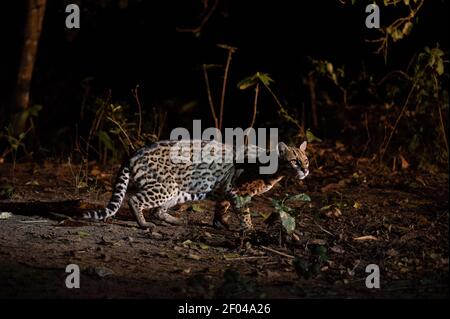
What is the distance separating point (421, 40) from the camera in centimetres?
1459

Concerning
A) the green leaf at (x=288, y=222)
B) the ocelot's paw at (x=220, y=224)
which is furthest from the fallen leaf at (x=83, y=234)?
the green leaf at (x=288, y=222)

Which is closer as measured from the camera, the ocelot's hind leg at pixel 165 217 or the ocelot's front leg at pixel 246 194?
the ocelot's front leg at pixel 246 194

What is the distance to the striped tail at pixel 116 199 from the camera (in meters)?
8.13

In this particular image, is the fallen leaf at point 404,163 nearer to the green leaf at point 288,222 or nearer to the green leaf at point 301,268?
the green leaf at point 288,222

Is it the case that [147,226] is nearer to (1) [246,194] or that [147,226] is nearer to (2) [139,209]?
(2) [139,209]

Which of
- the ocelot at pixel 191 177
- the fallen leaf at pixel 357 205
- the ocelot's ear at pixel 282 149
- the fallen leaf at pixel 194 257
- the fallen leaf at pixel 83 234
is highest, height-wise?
the ocelot's ear at pixel 282 149

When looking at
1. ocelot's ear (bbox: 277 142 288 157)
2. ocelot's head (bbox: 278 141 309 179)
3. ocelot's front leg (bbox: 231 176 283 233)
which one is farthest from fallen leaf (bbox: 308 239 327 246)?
ocelot's ear (bbox: 277 142 288 157)

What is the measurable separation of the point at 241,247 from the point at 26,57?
7.10 metres

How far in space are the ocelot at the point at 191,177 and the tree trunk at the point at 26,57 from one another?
16.3ft

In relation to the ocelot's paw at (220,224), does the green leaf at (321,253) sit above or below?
below

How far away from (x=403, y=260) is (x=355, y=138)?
5809mm

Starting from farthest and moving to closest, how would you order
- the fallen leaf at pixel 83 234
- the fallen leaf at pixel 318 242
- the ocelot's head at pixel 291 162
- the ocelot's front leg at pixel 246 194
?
the ocelot's head at pixel 291 162, the ocelot's front leg at pixel 246 194, the fallen leaf at pixel 83 234, the fallen leaf at pixel 318 242

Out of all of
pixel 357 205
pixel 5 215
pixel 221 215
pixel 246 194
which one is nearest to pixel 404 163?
pixel 357 205

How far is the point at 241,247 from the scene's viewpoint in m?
7.47
